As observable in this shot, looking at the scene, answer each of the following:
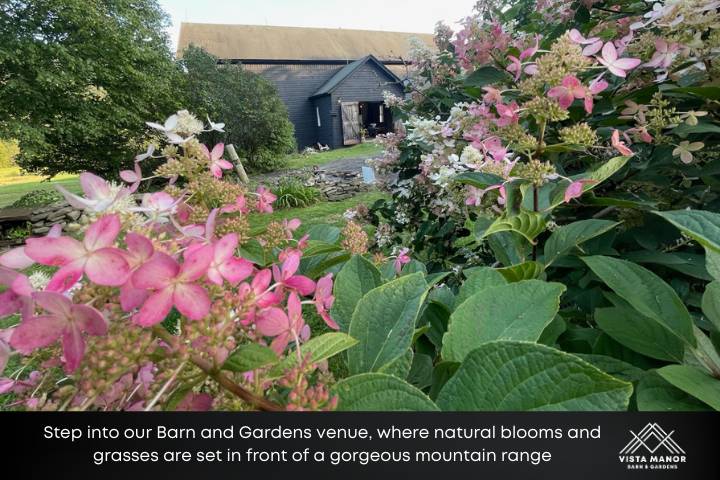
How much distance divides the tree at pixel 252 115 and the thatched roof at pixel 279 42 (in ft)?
0.97

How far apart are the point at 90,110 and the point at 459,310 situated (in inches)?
129

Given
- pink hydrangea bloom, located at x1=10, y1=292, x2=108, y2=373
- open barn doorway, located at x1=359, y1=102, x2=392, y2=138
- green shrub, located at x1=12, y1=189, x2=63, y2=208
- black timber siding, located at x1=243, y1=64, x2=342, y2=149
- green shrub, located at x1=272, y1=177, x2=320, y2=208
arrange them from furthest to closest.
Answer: open barn doorway, located at x1=359, y1=102, x2=392, y2=138, black timber siding, located at x1=243, y1=64, x2=342, y2=149, green shrub, located at x1=272, y1=177, x2=320, y2=208, green shrub, located at x1=12, y1=189, x2=63, y2=208, pink hydrangea bloom, located at x1=10, y1=292, x2=108, y2=373

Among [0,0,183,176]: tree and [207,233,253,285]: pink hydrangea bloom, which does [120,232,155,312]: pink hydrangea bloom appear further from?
[0,0,183,176]: tree

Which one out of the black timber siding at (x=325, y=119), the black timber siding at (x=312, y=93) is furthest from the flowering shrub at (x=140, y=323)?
the black timber siding at (x=325, y=119)

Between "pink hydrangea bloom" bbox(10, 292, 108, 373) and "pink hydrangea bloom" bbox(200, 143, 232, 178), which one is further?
"pink hydrangea bloom" bbox(200, 143, 232, 178)

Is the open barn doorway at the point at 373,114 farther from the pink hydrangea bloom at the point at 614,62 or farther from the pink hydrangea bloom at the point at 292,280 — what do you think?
Answer: the pink hydrangea bloom at the point at 292,280

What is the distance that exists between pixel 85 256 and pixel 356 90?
19.5 feet

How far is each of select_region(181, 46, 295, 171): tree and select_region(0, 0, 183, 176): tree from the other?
0.73m

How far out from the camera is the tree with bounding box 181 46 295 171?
3928mm

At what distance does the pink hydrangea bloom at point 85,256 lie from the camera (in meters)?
0.16

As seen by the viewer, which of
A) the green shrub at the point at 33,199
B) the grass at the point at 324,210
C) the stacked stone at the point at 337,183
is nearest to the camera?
the green shrub at the point at 33,199

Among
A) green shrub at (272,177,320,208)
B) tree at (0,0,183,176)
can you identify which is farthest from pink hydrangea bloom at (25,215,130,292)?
green shrub at (272,177,320,208)

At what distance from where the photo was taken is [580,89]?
377mm
